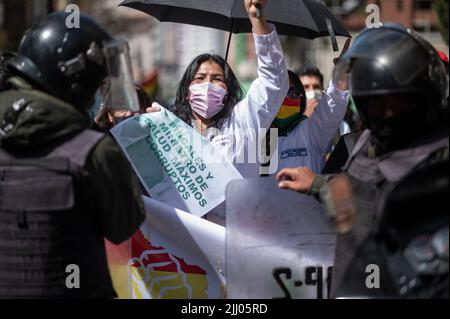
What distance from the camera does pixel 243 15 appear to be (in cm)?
492

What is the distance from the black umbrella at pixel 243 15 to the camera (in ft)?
16.0

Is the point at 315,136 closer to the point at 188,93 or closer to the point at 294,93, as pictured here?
the point at 294,93

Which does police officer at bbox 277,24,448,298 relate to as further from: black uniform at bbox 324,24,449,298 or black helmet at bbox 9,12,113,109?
black helmet at bbox 9,12,113,109

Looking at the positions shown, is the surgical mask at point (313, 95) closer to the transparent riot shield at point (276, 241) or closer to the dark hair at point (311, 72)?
the dark hair at point (311, 72)

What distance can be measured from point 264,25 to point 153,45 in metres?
96.3

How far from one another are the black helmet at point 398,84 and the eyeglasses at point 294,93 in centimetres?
196

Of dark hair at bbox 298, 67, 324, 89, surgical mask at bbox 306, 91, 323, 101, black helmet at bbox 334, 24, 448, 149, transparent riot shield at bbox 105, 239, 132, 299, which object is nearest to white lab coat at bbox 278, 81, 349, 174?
transparent riot shield at bbox 105, 239, 132, 299

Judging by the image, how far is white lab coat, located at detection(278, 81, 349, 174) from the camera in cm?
484

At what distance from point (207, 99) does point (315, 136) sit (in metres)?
0.84

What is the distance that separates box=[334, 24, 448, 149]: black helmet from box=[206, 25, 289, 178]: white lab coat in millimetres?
934

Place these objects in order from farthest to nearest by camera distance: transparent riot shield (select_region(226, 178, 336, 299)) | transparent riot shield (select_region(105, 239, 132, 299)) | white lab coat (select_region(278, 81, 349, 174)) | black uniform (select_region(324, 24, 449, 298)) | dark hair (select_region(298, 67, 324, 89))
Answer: dark hair (select_region(298, 67, 324, 89))
white lab coat (select_region(278, 81, 349, 174))
transparent riot shield (select_region(105, 239, 132, 299))
transparent riot shield (select_region(226, 178, 336, 299))
black uniform (select_region(324, 24, 449, 298))

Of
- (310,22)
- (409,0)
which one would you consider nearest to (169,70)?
(409,0)

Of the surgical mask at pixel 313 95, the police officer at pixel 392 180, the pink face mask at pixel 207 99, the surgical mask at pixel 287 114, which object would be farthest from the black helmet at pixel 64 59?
the surgical mask at pixel 313 95
